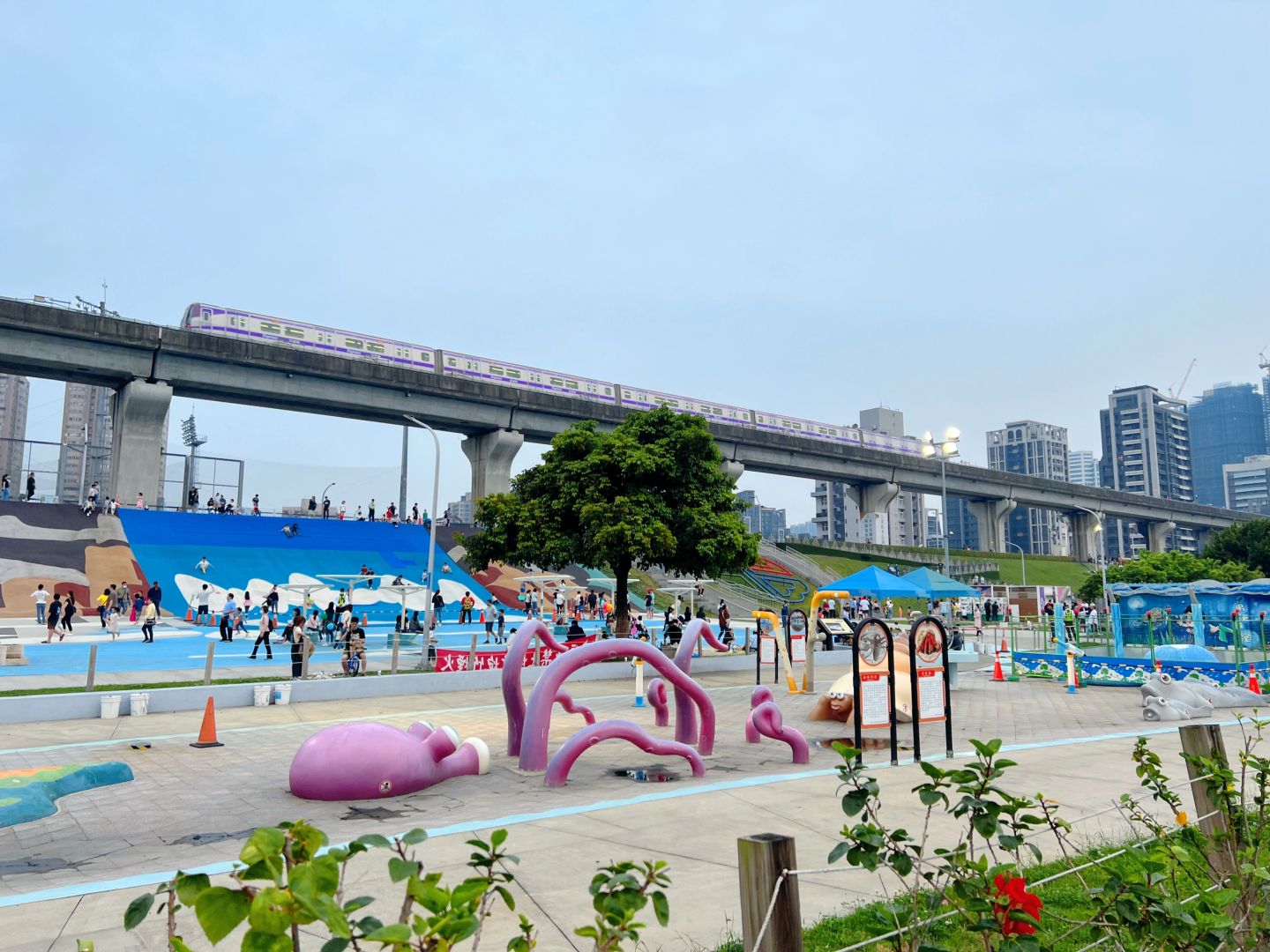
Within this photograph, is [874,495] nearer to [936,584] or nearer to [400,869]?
[936,584]

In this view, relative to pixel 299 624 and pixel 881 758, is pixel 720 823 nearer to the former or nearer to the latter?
pixel 881 758

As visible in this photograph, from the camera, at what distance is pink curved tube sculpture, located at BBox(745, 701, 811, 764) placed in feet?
39.3

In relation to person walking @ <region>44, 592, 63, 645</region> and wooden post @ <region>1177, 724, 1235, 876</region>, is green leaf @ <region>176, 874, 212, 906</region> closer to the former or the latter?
wooden post @ <region>1177, 724, 1235, 876</region>

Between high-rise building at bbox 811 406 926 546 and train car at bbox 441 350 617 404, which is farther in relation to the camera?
high-rise building at bbox 811 406 926 546

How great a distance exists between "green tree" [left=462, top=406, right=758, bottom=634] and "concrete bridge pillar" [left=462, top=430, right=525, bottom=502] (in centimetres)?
2364

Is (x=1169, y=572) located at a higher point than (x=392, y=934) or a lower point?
higher

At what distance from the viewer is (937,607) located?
56781 millimetres

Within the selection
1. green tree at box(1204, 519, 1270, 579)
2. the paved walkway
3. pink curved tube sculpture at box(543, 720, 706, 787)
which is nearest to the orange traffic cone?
the paved walkway

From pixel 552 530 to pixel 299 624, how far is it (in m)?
9.09

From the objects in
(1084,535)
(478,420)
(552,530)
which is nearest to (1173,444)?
(1084,535)

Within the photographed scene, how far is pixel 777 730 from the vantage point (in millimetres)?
12281

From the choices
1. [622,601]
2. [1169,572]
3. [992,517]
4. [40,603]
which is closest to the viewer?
[40,603]

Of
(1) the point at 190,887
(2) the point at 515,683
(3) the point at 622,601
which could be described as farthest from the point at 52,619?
(1) the point at 190,887

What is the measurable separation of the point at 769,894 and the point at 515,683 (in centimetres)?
948
